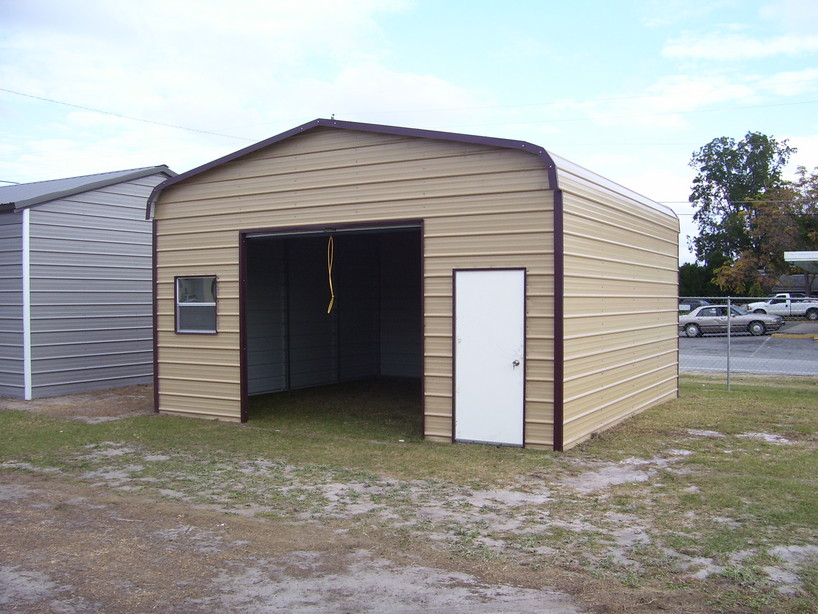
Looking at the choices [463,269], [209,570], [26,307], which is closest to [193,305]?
[26,307]

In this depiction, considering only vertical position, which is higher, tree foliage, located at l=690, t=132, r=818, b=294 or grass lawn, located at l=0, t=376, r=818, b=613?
tree foliage, located at l=690, t=132, r=818, b=294

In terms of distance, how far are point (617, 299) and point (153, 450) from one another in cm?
643

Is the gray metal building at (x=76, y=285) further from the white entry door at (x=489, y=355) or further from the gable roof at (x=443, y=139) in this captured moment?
the white entry door at (x=489, y=355)

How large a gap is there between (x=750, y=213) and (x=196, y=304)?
40.8 m

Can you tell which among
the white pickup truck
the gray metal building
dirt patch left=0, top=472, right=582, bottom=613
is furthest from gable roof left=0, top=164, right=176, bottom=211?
the white pickup truck

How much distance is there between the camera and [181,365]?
11383mm

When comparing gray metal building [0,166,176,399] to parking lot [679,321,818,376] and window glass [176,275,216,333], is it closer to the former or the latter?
window glass [176,275,216,333]

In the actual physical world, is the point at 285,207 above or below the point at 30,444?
above

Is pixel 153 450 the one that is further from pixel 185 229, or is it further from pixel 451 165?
pixel 451 165

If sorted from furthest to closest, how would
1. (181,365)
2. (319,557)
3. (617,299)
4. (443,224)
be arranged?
(181,365) → (617,299) → (443,224) → (319,557)

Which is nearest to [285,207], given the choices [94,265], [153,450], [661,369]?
[153,450]

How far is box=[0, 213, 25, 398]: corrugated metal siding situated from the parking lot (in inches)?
502

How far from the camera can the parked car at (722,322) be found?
27.1 m

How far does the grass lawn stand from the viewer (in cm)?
491
